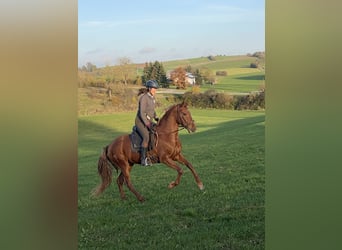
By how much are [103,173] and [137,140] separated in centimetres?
45

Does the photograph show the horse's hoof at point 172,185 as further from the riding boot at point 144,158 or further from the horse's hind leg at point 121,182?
the horse's hind leg at point 121,182

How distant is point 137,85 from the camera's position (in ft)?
15.5

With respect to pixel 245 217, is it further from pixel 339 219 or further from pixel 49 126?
pixel 49 126

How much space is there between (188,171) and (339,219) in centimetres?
146

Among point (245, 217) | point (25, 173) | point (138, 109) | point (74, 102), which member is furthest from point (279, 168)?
point (25, 173)

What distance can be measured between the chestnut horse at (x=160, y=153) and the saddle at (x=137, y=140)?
0.10 feet

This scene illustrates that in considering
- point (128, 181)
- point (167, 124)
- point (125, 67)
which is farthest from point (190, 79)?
point (128, 181)

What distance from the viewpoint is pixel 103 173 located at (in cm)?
468

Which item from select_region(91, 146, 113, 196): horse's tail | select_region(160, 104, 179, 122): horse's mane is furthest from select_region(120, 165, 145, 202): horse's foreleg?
select_region(160, 104, 179, 122): horse's mane

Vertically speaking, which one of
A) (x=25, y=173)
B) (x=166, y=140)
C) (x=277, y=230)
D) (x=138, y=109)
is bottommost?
(x=277, y=230)

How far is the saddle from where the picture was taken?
4621 millimetres

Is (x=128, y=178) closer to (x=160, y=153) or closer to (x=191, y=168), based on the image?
(x=160, y=153)

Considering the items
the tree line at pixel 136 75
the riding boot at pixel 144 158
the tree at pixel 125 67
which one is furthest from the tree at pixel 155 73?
the riding boot at pixel 144 158

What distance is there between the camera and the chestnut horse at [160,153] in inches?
183
